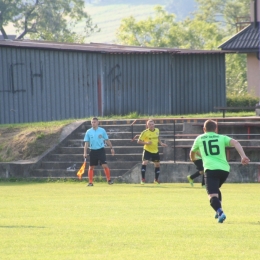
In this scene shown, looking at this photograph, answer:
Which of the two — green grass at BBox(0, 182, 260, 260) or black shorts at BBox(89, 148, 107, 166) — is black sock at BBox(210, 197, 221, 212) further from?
black shorts at BBox(89, 148, 107, 166)

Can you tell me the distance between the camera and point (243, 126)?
24781 millimetres

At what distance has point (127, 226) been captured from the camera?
11.5 m

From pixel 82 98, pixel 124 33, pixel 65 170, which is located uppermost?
pixel 124 33

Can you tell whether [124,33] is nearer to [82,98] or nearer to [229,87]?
[229,87]

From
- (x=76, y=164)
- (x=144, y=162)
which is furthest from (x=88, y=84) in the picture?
(x=144, y=162)

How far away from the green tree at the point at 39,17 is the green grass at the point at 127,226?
55849 millimetres

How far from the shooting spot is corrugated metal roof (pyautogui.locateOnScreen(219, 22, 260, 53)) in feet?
155

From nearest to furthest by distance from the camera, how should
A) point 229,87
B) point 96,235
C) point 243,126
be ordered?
point 96,235, point 243,126, point 229,87

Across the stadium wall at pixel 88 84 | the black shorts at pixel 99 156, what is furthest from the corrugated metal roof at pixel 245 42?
the black shorts at pixel 99 156

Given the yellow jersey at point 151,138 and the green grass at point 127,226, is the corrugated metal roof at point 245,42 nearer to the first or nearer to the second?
the yellow jersey at point 151,138

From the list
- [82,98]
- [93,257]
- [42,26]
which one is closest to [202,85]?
[82,98]

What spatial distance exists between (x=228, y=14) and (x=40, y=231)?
89.6 metres

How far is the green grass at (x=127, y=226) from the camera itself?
9117 mm

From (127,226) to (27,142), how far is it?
1530 centimetres
